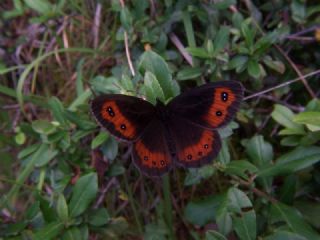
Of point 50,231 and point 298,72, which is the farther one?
point 298,72

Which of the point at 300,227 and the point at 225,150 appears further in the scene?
the point at 225,150

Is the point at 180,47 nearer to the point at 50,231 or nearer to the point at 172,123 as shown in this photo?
the point at 172,123

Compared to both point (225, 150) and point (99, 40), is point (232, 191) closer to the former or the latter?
point (225, 150)

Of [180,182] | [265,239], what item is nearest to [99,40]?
[180,182]

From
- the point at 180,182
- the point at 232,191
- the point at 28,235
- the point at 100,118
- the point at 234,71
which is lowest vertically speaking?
the point at 180,182

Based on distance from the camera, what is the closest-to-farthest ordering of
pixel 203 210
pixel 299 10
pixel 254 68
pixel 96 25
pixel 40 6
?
pixel 203 210
pixel 254 68
pixel 299 10
pixel 40 6
pixel 96 25

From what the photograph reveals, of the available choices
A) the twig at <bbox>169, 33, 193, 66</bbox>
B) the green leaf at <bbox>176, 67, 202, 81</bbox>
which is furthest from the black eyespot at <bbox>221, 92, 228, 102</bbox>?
the twig at <bbox>169, 33, 193, 66</bbox>

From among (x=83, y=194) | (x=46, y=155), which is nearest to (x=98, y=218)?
(x=83, y=194)

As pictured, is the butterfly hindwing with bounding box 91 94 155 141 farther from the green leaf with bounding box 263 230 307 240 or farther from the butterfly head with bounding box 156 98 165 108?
the green leaf with bounding box 263 230 307 240
